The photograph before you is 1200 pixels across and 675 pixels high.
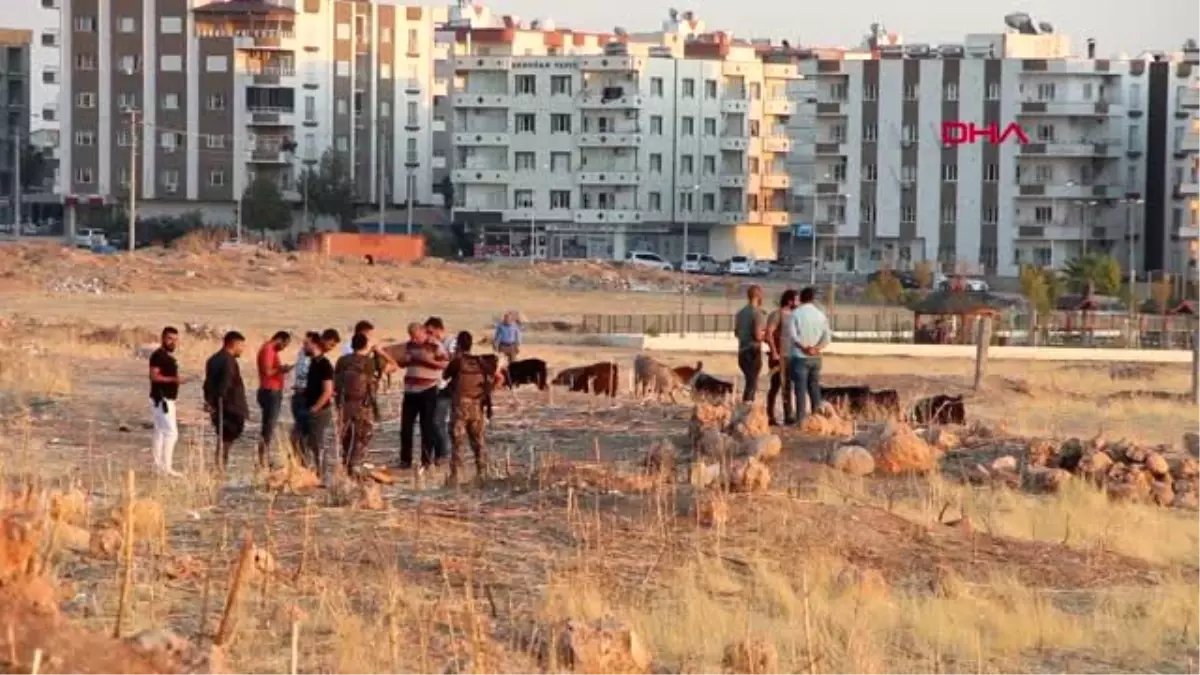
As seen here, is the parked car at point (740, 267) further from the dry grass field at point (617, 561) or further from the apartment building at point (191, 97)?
the dry grass field at point (617, 561)

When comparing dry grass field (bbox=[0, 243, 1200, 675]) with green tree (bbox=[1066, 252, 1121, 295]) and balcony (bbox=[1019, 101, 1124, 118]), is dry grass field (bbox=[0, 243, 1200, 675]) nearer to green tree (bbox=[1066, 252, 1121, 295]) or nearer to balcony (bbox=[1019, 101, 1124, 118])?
green tree (bbox=[1066, 252, 1121, 295])

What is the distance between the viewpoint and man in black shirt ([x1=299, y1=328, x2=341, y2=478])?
18.6 metres

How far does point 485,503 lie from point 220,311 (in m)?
45.8

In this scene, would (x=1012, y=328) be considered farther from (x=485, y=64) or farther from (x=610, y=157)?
(x=485, y=64)

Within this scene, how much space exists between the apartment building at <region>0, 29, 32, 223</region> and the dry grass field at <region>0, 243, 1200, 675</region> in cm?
10577

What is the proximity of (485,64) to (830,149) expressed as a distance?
686 inches

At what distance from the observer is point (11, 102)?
13150 cm

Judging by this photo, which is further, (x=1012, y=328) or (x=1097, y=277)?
(x=1097, y=277)

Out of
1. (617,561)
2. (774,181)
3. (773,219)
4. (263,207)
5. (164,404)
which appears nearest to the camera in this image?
(617,561)

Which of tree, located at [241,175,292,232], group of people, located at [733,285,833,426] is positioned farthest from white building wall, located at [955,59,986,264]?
group of people, located at [733,285,833,426]

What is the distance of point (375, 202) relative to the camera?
116562mm

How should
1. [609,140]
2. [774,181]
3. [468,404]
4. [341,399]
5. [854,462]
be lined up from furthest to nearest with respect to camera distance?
[774,181]
[609,140]
[854,462]
[341,399]
[468,404]

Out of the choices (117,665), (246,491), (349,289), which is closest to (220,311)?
(349,289)

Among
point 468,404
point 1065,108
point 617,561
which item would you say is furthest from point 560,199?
point 617,561
